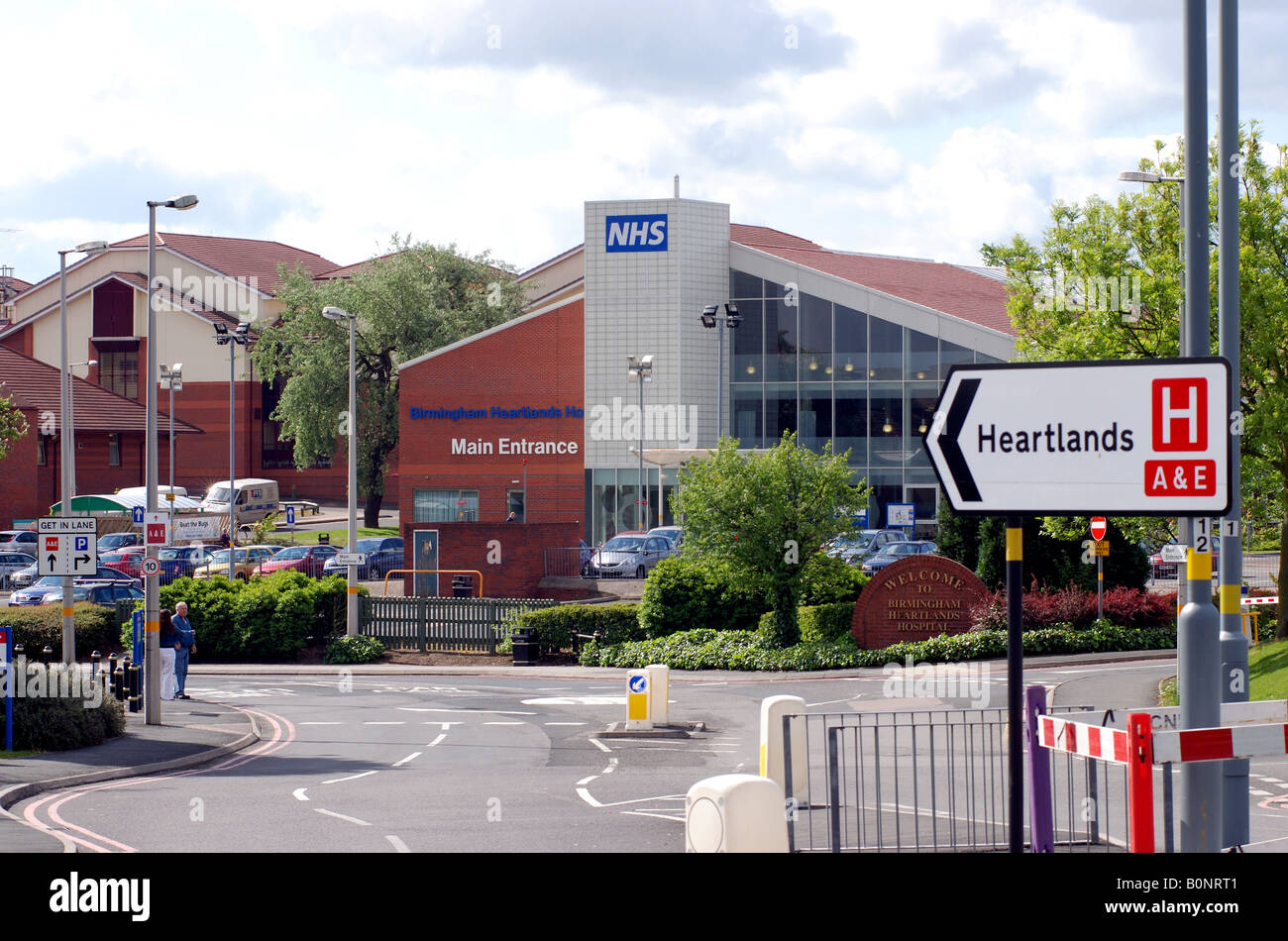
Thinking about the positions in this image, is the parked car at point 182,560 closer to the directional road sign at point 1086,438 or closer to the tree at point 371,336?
the tree at point 371,336

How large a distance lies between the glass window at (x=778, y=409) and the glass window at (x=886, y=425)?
10.8 ft

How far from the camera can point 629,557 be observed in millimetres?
44688

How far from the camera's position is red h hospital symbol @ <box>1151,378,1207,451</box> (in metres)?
5.30

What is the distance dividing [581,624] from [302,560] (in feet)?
66.9

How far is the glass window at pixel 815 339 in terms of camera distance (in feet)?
182

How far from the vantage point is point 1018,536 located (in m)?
5.41

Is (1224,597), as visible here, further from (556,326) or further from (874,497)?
(556,326)

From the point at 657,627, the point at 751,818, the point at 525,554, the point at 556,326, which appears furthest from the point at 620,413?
the point at 751,818

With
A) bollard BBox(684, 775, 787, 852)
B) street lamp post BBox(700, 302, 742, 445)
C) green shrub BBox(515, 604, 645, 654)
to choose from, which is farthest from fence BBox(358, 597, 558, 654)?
bollard BBox(684, 775, 787, 852)

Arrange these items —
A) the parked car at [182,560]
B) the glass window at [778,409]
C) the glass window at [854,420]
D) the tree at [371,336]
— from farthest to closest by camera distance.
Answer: the tree at [371,336] → the glass window at [778,409] → the glass window at [854,420] → the parked car at [182,560]

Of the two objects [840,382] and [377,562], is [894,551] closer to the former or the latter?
[840,382]

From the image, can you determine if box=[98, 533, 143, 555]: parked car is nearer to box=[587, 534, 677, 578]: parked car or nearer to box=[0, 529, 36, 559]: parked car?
box=[0, 529, 36, 559]: parked car

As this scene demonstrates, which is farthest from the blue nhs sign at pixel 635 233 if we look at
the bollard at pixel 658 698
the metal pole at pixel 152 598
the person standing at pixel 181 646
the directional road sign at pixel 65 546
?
the bollard at pixel 658 698

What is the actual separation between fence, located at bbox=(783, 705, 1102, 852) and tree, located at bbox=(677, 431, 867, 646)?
1144cm
